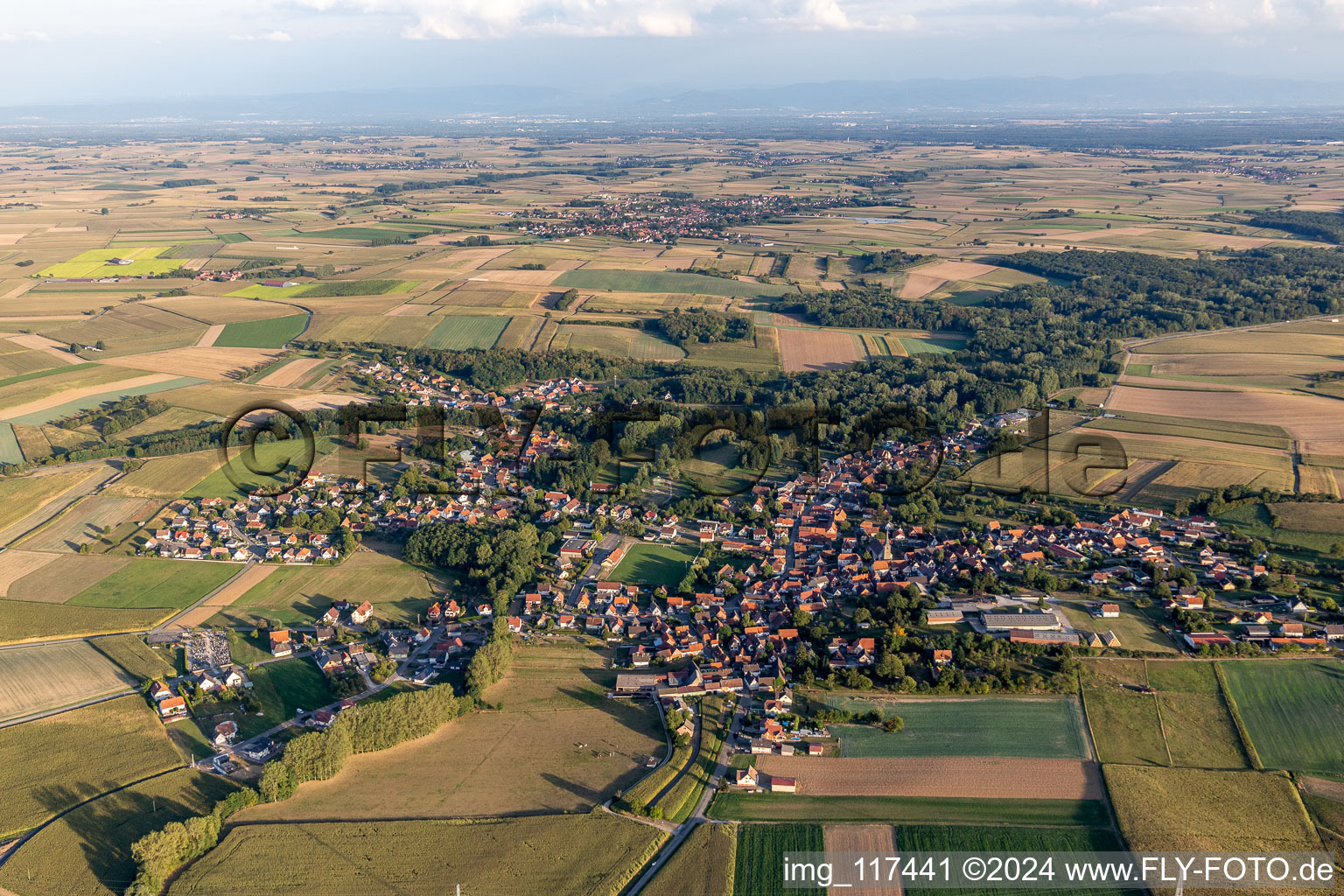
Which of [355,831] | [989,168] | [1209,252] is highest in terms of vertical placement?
[989,168]

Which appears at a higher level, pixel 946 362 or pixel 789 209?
pixel 789 209

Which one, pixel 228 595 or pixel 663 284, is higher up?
pixel 663 284

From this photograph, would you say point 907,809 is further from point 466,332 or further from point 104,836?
point 466,332

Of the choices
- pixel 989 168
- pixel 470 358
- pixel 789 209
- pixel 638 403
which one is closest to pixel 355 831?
pixel 638 403

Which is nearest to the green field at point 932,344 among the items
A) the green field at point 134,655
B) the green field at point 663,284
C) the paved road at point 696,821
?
the green field at point 663,284

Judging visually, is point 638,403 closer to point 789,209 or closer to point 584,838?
point 584,838

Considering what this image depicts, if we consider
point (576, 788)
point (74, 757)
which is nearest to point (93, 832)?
point (74, 757)

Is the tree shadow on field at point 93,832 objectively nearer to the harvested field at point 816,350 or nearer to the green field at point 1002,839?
the green field at point 1002,839
